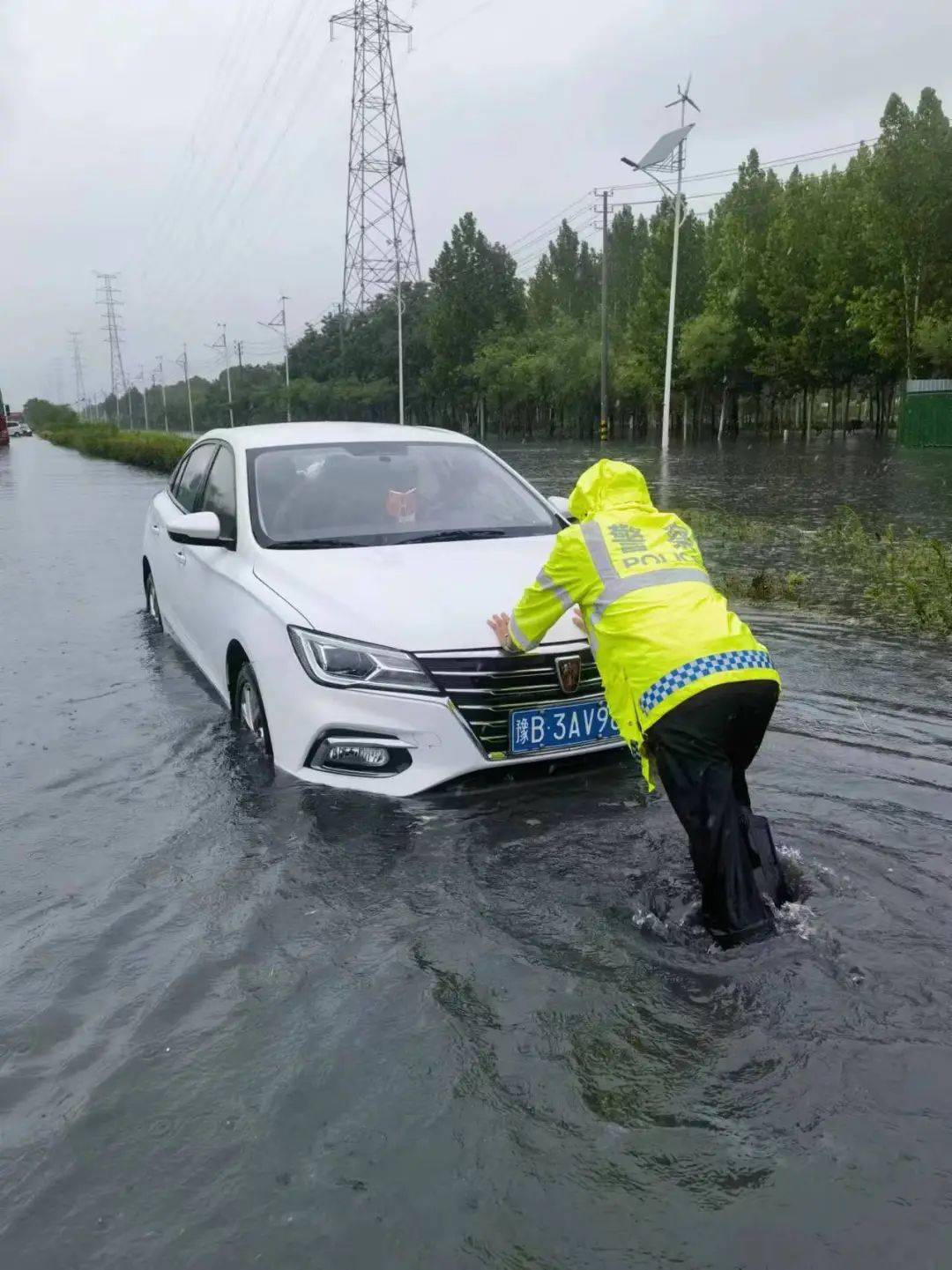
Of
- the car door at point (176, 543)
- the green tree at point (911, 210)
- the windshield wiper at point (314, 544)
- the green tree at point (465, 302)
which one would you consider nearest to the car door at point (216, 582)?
the car door at point (176, 543)

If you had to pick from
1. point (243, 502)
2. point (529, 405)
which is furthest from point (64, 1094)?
point (529, 405)

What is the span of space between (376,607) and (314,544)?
0.96 m

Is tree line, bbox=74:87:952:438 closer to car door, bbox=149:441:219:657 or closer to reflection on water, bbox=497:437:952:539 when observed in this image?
reflection on water, bbox=497:437:952:539

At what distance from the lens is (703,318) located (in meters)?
51.9

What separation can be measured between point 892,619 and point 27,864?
6.48m

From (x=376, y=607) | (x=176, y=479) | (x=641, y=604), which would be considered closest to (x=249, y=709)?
(x=376, y=607)

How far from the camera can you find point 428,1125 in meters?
2.70

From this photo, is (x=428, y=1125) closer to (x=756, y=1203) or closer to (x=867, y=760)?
(x=756, y=1203)

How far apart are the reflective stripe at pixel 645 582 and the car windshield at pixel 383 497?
2136 mm

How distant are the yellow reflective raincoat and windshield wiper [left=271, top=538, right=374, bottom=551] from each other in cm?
178

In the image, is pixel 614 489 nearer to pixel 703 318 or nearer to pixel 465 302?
pixel 703 318

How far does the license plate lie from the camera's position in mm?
4445

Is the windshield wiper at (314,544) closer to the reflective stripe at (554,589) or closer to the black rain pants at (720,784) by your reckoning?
the reflective stripe at (554,589)

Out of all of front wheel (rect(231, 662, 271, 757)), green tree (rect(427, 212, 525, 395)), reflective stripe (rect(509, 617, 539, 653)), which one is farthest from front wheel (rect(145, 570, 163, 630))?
green tree (rect(427, 212, 525, 395))
